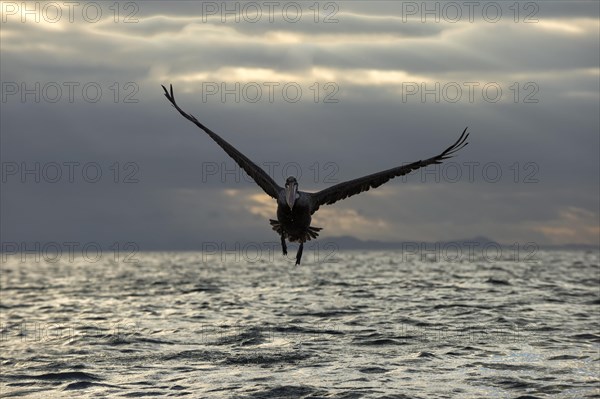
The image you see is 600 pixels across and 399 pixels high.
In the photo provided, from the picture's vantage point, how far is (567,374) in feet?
82.4

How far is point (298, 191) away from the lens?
19641 millimetres

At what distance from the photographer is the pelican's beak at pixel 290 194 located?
18453 mm

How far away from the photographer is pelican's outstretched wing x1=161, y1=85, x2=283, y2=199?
20234 mm

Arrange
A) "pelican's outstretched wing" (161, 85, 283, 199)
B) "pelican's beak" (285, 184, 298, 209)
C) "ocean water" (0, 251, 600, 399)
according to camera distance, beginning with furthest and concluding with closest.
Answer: "ocean water" (0, 251, 600, 399)
"pelican's outstretched wing" (161, 85, 283, 199)
"pelican's beak" (285, 184, 298, 209)

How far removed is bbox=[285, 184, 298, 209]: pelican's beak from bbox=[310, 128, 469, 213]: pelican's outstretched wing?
1290 mm

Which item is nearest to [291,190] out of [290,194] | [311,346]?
[290,194]

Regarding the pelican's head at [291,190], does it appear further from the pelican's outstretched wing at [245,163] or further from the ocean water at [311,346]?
the ocean water at [311,346]

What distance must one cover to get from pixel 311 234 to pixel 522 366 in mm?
10134

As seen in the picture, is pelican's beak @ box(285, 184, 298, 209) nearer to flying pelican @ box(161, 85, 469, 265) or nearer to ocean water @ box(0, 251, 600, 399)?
flying pelican @ box(161, 85, 469, 265)

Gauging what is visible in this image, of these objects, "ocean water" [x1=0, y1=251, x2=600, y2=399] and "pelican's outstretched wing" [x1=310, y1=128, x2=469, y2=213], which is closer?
"pelican's outstretched wing" [x1=310, y1=128, x2=469, y2=213]

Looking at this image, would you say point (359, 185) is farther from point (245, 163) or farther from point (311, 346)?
point (311, 346)

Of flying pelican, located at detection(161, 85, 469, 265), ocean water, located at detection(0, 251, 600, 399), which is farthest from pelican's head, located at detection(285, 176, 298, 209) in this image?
ocean water, located at detection(0, 251, 600, 399)

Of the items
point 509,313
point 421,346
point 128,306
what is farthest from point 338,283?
point 421,346

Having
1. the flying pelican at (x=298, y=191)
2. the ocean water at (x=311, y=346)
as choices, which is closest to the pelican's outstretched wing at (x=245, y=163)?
the flying pelican at (x=298, y=191)
